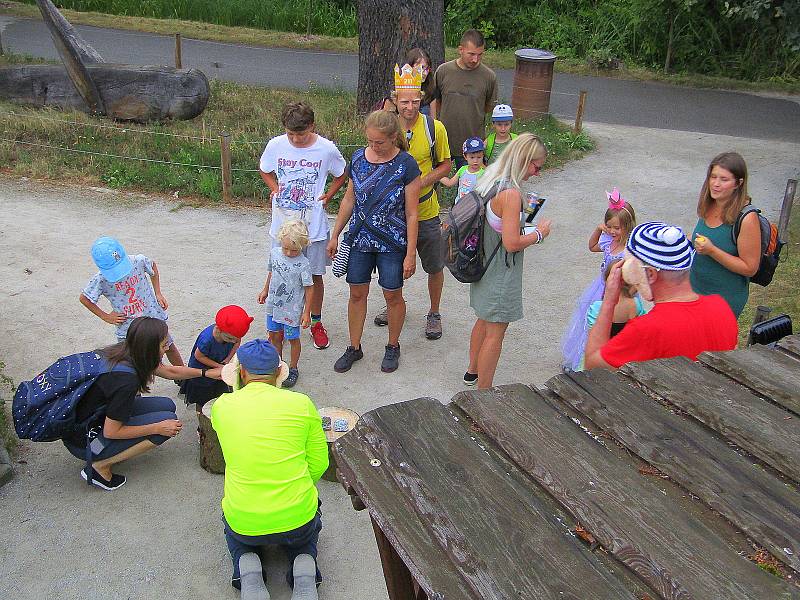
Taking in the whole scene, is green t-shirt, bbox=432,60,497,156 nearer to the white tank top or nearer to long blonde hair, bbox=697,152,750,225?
the white tank top

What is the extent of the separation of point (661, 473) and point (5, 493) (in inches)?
141

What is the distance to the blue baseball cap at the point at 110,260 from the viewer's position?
180 inches

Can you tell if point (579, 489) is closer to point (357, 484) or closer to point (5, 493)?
point (357, 484)

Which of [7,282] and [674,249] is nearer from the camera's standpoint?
[674,249]

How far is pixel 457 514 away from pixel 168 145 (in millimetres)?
8794

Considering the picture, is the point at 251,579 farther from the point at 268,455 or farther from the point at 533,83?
the point at 533,83

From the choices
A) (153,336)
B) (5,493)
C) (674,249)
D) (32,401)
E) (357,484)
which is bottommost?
(5,493)

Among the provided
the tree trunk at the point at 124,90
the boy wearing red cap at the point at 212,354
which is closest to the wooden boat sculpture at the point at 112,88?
the tree trunk at the point at 124,90

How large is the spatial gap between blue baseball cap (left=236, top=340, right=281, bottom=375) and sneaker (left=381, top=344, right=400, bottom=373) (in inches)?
77.4

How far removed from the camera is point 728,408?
95.4 inches

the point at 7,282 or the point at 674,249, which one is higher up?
the point at 674,249

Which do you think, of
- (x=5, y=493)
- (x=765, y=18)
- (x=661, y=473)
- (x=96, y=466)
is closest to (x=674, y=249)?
(x=661, y=473)

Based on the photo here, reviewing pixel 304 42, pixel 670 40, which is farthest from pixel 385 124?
pixel 304 42

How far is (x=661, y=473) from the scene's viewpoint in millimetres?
2129
